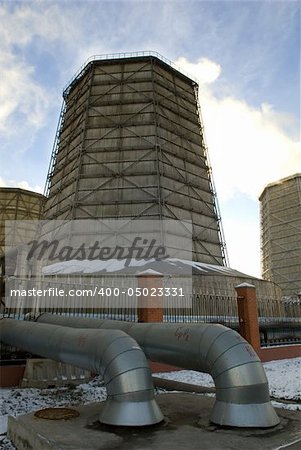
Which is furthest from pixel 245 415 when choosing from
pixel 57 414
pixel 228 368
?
pixel 57 414

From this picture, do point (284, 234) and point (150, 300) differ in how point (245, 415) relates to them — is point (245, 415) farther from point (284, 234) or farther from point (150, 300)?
point (284, 234)

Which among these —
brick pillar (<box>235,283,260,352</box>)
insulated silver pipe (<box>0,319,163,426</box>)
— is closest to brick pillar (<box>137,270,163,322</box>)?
brick pillar (<box>235,283,260,352</box>)

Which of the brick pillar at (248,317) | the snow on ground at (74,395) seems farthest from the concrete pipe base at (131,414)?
the brick pillar at (248,317)

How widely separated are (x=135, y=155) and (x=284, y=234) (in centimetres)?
3304

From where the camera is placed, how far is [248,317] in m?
12.9

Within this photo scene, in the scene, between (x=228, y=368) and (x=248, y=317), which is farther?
(x=248, y=317)

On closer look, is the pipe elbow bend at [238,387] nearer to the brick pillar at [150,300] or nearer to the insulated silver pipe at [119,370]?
the insulated silver pipe at [119,370]

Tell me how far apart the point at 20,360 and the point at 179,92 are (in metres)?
27.9

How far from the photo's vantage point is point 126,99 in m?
28.4

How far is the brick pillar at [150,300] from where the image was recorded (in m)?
10.9

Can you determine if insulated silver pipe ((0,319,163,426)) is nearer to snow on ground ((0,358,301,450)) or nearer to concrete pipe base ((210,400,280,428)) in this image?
concrete pipe base ((210,400,280,428))

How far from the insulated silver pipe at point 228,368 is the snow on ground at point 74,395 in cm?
260

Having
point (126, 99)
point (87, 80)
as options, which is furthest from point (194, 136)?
point (87, 80)

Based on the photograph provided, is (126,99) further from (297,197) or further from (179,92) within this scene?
(297,197)
